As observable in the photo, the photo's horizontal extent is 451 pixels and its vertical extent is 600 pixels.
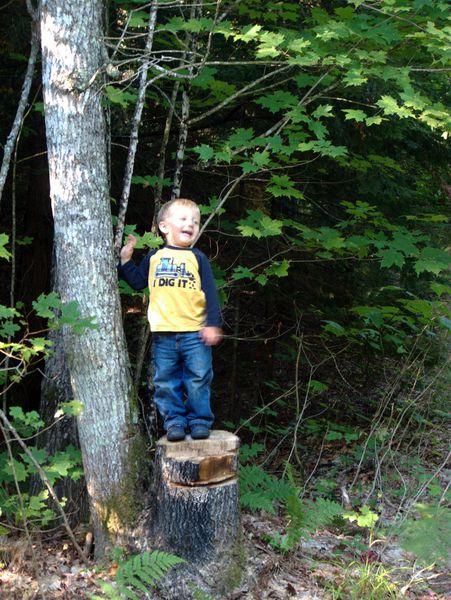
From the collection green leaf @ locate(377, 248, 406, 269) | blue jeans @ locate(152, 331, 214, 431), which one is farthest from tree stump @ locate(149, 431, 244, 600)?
green leaf @ locate(377, 248, 406, 269)

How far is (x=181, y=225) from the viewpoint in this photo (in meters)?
4.44

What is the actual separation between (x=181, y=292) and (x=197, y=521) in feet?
4.97

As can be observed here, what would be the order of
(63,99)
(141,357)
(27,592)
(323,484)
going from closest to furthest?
1. (27,592)
2. (63,99)
3. (141,357)
4. (323,484)

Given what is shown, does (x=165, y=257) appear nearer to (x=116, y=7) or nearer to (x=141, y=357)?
(x=141, y=357)

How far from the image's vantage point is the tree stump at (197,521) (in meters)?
4.08

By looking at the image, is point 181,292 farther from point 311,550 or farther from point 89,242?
point 311,550

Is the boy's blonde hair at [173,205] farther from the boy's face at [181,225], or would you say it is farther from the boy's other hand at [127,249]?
the boy's other hand at [127,249]

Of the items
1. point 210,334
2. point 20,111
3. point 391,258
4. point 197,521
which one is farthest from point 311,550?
point 20,111

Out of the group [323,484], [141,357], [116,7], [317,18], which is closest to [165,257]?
[141,357]

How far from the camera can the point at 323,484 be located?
20.3ft

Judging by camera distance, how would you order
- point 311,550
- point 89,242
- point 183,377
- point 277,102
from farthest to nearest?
point 277,102 → point 311,550 → point 183,377 → point 89,242

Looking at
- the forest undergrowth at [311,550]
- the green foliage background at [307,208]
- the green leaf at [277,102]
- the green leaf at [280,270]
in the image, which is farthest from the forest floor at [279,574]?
the green leaf at [277,102]

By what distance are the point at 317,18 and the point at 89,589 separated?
4777 mm

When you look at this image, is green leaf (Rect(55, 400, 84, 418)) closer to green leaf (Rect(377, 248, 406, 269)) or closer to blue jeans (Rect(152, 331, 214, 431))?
blue jeans (Rect(152, 331, 214, 431))
